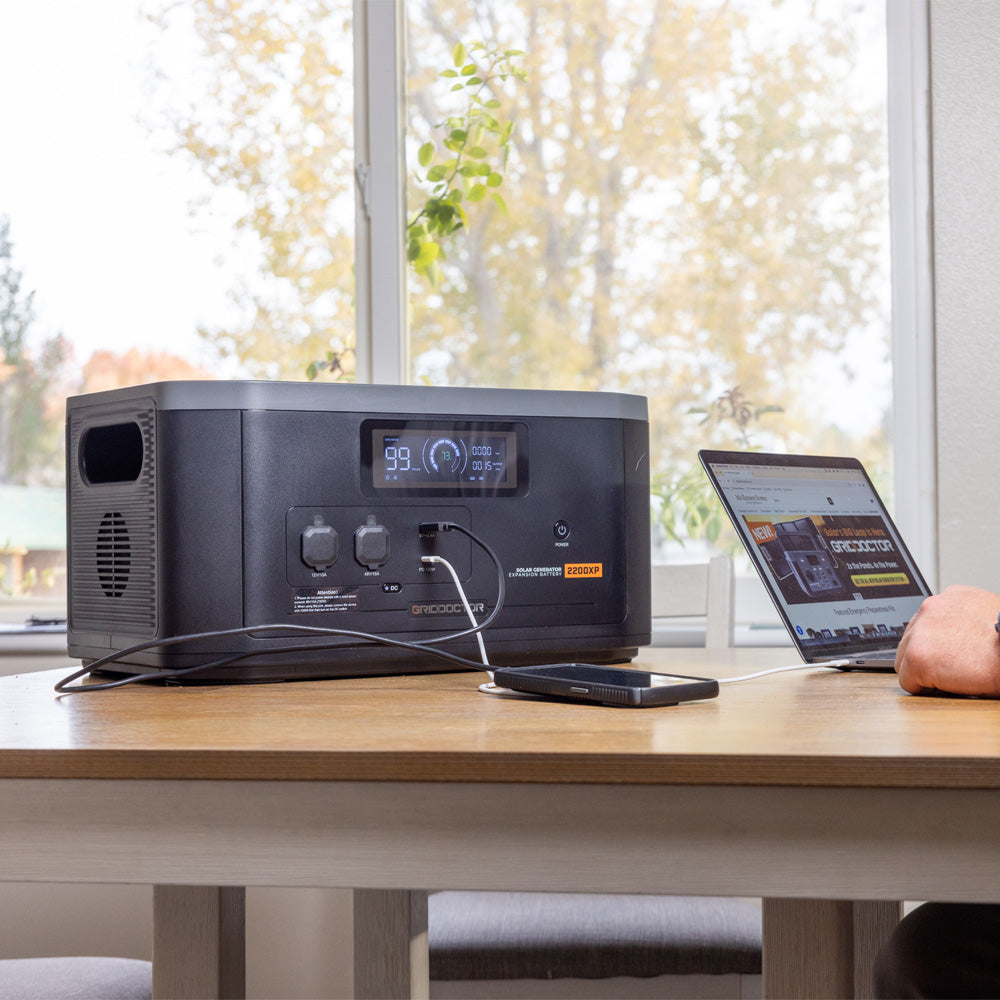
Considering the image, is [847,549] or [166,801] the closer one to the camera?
[166,801]

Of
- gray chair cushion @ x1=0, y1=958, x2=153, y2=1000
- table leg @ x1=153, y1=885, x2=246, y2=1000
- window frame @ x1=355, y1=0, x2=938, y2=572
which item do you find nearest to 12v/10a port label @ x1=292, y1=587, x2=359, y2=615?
table leg @ x1=153, y1=885, x2=246, y2=1000

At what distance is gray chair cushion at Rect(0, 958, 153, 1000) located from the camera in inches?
43.4

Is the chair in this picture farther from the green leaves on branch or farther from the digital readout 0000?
the green leaves on branch

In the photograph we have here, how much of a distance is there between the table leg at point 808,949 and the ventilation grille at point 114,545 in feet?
1.74

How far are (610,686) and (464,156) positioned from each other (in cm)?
162

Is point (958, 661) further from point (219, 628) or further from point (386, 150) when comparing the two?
point (386, 150)

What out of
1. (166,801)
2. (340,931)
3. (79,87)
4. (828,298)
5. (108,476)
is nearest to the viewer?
(166,801)

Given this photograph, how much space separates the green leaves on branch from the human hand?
151cm

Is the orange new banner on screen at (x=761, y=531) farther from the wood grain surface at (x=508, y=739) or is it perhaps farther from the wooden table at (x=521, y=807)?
the wooden table at (x=521, y=807)

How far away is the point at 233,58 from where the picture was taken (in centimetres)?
215

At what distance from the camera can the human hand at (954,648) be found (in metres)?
0.72

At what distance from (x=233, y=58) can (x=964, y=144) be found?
142 cm

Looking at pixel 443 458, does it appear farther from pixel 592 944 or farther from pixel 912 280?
pixel 912 280

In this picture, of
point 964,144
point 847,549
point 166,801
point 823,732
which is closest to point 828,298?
point 964,144
